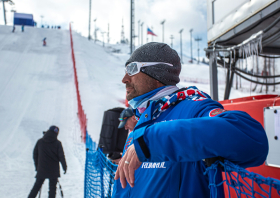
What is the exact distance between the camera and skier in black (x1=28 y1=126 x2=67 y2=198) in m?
4.67

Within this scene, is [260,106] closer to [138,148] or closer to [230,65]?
[138,148]

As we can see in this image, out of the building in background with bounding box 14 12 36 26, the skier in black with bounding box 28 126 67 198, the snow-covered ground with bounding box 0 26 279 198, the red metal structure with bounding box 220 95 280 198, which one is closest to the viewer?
the red metal structure with bounding box 220 95 280 198

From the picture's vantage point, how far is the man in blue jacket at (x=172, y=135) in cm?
80

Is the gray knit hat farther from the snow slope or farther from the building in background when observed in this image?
the building in background

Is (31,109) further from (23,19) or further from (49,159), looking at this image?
(23,19)

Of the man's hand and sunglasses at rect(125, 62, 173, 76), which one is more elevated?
sunglasses at rect(125, 62, 173, 76)

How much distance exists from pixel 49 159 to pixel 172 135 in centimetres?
470

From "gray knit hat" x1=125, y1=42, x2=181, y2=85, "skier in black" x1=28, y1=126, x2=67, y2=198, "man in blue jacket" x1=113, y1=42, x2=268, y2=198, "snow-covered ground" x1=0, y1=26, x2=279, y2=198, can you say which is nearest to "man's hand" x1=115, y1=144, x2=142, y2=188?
"man in blue jacket" x1=113, y1=42, x2=268, y2=198

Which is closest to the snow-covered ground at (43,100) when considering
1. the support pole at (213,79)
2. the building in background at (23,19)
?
the support pole at (213,79)

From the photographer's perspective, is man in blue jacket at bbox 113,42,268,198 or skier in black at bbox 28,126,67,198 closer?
man in blue jacket at bbox 113,42,268,198

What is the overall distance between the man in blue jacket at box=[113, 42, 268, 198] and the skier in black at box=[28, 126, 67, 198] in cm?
387

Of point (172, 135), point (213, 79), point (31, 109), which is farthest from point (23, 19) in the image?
point (172, 135)

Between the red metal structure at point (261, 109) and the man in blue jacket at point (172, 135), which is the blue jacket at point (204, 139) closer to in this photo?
the man in blue jacket at point (172, 135)

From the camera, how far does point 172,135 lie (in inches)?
32.3
